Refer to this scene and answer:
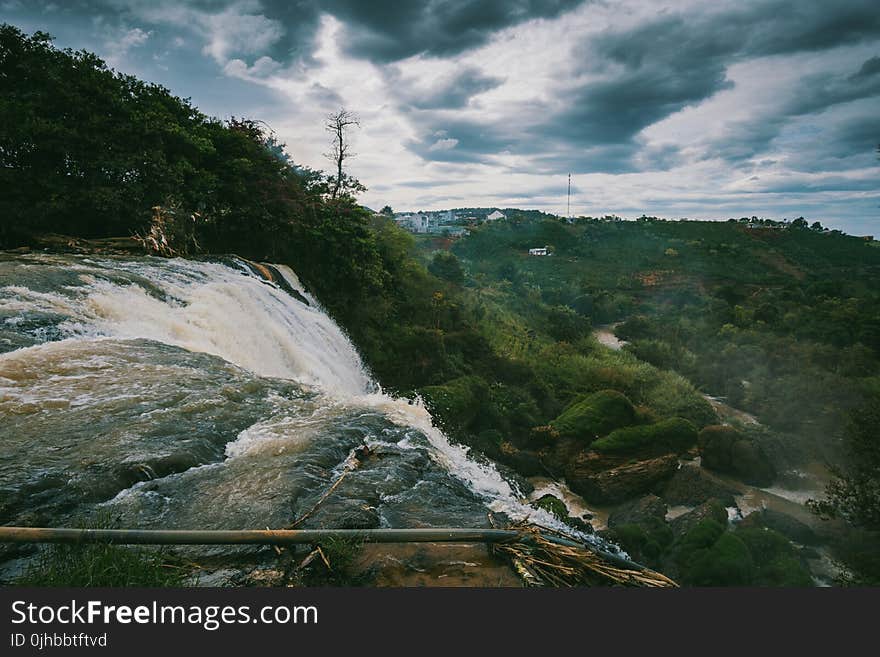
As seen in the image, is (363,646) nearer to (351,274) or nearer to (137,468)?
(137,468)

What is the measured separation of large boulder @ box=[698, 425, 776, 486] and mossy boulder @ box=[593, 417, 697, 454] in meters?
0.54

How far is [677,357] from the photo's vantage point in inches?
1085

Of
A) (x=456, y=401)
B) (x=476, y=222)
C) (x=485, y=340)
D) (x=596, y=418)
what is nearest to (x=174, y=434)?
(x=456, y=401)

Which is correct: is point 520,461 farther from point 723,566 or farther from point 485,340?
point 485,340

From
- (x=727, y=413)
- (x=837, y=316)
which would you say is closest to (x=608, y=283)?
(x=837, y=316)

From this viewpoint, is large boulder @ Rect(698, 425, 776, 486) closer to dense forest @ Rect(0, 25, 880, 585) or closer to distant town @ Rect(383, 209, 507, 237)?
dense forest @ Rect(0, 25, 880, 585)

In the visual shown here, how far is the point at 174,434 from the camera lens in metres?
4.15

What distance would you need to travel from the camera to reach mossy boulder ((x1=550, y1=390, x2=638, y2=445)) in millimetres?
13328

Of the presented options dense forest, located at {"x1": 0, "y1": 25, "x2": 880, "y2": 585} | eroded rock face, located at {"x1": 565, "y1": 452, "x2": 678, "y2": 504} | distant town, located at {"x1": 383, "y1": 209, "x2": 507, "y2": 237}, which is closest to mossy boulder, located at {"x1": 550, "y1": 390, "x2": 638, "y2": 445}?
dense forest, located at {"x1": 0, "y1": 25, "x2": 880, "y2": 585}

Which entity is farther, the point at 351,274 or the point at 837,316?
the point at 837,316

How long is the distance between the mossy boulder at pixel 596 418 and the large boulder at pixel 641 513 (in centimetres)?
253

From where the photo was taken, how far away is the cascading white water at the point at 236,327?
4965 mm

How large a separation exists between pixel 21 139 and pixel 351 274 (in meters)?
9.49

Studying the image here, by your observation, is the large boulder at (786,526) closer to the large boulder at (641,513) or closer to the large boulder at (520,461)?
the large boulder at (641,513)
